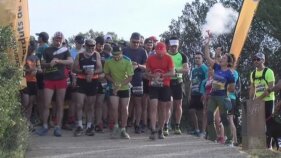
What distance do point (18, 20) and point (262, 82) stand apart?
5.21 m

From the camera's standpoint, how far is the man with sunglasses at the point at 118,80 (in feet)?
41.2

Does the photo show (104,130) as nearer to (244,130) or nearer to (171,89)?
(171,89)

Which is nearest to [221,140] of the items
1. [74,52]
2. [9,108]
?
[74,52]

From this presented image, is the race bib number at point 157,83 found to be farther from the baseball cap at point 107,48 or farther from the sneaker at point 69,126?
the sneaker at point 69,126

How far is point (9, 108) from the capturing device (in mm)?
8430

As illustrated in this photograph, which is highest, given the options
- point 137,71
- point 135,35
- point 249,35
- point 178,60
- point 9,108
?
point 249,35

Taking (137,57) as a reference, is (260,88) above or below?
below

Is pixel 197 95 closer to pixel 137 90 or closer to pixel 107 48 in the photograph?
pixel 137 90

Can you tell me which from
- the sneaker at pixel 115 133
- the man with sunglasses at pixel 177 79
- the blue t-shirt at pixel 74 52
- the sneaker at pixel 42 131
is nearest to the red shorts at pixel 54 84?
the sneaker at pixel 42 131

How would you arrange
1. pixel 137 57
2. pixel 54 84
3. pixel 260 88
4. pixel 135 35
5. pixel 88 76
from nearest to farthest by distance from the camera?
pixel 54 84 → pixel 88 76 → pixel 260 88 → pixel 135 35 → pixel 137 57

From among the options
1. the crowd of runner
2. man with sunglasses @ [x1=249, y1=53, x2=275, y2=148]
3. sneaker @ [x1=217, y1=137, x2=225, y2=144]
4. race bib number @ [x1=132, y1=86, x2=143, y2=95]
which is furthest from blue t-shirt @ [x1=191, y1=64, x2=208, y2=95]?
sneaker @ [x1=217, y1=137, x2=225, y2=144]

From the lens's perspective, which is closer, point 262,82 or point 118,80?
point 118,80

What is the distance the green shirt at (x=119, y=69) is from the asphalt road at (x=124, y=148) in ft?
4.05

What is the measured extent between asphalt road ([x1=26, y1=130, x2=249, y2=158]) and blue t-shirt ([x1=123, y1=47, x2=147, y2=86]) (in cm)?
152
